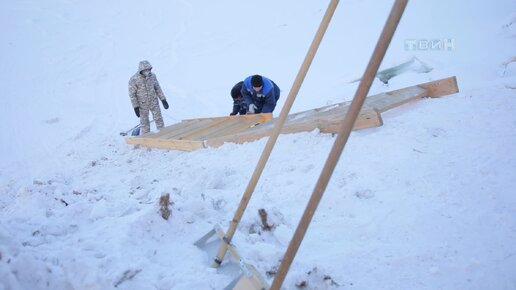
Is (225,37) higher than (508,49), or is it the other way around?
(225,37)

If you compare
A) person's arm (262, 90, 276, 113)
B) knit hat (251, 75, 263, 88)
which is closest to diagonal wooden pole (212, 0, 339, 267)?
knit hat (251, 75, 263, 88)

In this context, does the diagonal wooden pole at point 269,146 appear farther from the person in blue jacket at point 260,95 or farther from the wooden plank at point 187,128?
the person in blue jacket at point 260,95

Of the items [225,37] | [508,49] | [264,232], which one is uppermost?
[225,37]

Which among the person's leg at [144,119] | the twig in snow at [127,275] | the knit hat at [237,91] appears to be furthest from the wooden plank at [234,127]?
the twig in snow at [127,275]

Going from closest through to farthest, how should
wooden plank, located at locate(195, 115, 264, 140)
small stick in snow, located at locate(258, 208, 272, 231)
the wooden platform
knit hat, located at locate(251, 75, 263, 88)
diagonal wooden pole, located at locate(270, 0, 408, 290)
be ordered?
diagonal wooden pole, located at locate(270, 0, 408, 290), small stick in snow, located at locate(258, 208, 272, 231), the wooden platform, wooden plank, located at locate(195, 115, 264, 140), knit hat, located at locate(251, 75, 263, 88)

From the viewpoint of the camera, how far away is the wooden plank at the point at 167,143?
18.2ft

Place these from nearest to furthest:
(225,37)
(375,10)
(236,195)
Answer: (236,195) → (375,10) → (225,37)

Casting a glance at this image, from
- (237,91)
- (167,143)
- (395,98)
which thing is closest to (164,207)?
(167,143)

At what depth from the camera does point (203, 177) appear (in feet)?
13.4

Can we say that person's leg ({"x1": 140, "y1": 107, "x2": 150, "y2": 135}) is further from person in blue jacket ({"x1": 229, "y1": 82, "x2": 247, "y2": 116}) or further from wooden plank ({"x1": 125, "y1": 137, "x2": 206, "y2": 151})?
person in blue jacket ({"x1": 229, "y1": 82, "x2": 247, "y2": 116})

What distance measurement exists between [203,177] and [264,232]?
155cm

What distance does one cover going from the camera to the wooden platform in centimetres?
442

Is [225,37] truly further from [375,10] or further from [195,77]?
[375,10]

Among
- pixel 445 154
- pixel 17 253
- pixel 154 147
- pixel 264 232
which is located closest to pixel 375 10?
pixel 154 147
